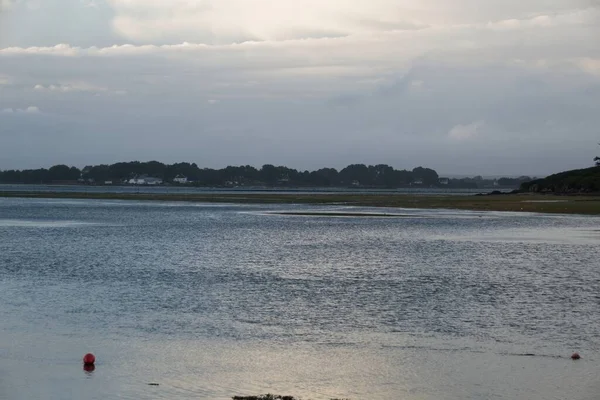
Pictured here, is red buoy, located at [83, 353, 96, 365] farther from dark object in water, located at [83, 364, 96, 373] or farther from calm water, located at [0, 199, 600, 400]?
calm water, located at [0, 199, 600, 400]

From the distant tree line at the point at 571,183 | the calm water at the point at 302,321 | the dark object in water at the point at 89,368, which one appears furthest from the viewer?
the distant tree line at the point at 571,183

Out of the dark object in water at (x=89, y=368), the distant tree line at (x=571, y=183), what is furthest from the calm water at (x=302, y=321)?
the distant tree line at (x=571, y=183)

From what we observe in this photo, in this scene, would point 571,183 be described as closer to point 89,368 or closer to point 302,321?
point 302,321

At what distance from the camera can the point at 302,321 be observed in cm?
2366

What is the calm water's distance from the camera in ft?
55.6

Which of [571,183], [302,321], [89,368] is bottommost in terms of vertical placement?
[89,368]

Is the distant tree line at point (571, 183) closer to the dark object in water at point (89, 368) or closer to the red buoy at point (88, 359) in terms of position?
the red buoy at point (88, 359)

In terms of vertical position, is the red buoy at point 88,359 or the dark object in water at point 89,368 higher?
the red buoy at point 88,359

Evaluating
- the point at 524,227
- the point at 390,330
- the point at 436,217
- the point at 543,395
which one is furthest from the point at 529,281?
the point at 436,217

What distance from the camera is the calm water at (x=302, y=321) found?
16.9 metres

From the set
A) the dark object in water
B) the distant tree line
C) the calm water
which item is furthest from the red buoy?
the distant tree line

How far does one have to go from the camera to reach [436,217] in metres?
83.2

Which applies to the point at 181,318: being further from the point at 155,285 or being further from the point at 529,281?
the point at 529,281

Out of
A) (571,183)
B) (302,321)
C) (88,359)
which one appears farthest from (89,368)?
(571,183)
